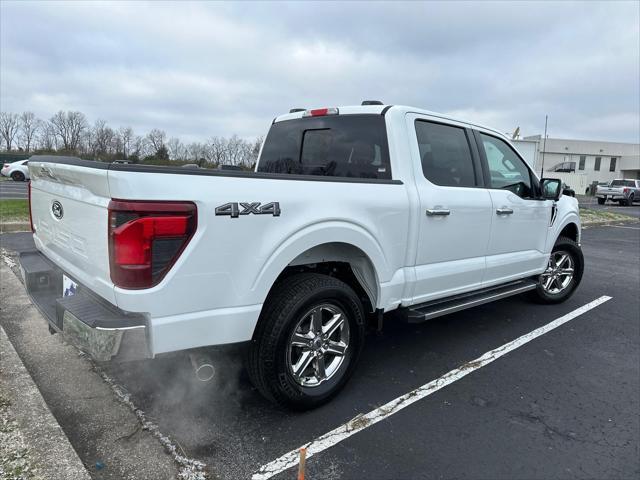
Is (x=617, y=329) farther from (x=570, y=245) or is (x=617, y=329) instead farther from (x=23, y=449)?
(x=23, y=449)

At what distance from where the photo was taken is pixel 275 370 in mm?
2717

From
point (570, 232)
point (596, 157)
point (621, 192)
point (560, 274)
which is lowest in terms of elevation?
point (560, 274)

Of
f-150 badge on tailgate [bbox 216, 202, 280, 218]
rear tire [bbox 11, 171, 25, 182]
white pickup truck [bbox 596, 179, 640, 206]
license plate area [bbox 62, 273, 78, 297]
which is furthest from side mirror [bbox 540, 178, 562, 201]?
white pickup truck [bbox 596, 179, 640, 206]

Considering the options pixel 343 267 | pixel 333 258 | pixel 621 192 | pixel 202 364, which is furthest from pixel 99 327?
pixel 621 192

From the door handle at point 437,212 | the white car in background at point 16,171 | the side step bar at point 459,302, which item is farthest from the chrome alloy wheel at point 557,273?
the white car in background at point 16,171

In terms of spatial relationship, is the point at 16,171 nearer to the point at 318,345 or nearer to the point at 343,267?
the point at 343,267

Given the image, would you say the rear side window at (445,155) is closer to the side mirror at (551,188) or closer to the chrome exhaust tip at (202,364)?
the side mirror at (551,188)

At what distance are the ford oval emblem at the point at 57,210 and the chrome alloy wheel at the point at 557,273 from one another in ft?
16.0

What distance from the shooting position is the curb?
89.9 inches

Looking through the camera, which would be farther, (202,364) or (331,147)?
(331,147)

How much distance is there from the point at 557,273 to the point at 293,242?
423 centimetres

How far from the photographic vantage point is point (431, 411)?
3.10m

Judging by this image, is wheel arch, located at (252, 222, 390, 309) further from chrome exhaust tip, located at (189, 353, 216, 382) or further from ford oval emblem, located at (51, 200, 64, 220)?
ford oval emblem, located at (51, 200, 64, 220)

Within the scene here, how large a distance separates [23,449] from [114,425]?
0.47 m
